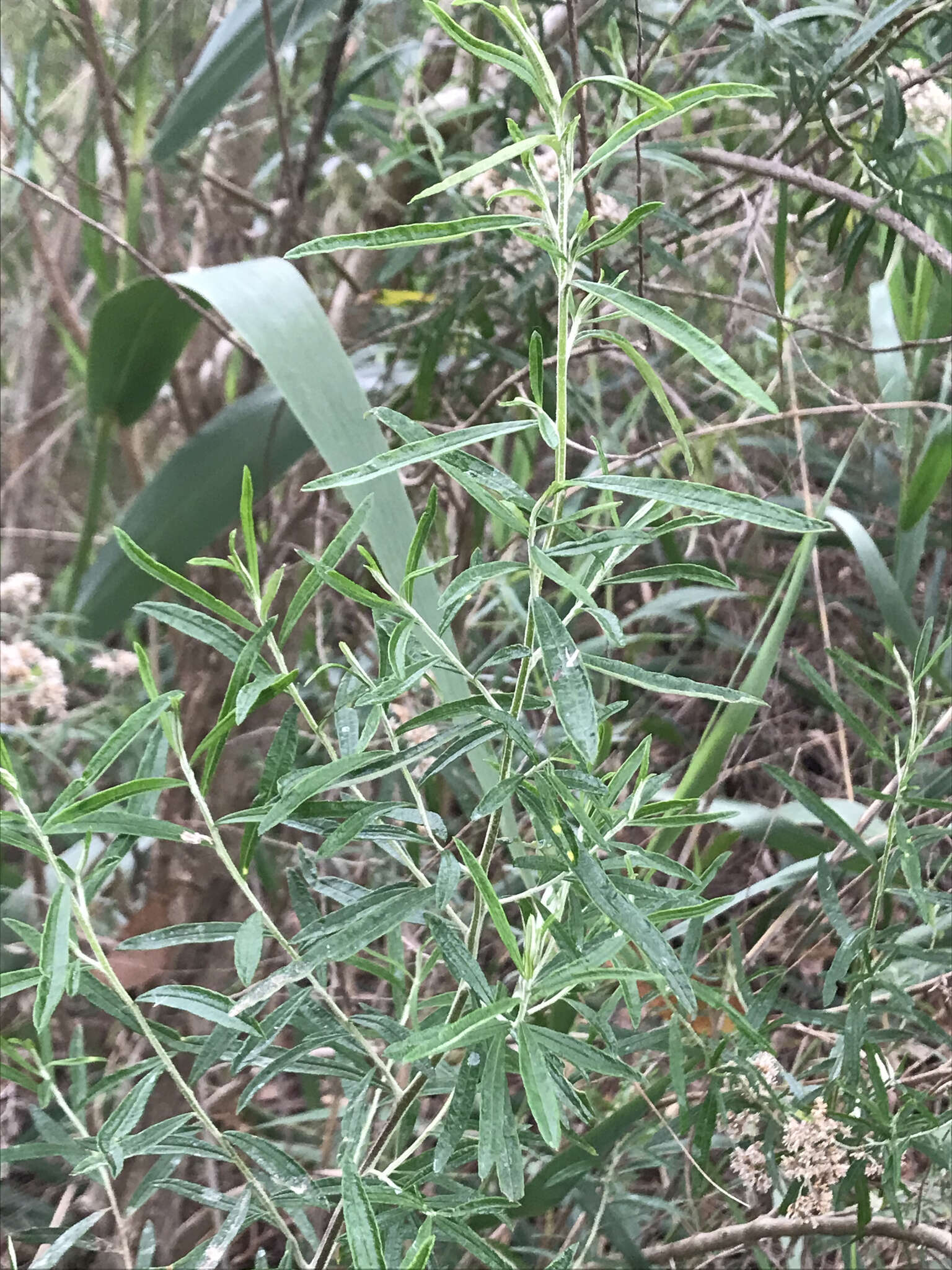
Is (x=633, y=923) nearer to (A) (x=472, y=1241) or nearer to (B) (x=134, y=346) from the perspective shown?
(A) (x=472, y=1241)

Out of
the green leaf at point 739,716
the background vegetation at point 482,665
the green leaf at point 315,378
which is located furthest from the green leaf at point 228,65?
the green leaf at point 739,716

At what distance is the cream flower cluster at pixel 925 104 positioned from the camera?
19.0 inches

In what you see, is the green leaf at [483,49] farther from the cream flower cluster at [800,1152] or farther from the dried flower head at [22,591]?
the dried flower head at [22,591]

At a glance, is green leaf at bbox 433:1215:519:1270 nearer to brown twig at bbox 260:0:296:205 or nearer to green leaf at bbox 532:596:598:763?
green leaf at bbox 532:596:598:763

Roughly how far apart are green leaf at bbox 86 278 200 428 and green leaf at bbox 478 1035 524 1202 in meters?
0.50

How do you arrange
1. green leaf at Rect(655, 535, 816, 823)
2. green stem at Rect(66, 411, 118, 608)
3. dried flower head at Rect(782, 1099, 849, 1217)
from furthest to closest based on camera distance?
1. green stem at Rect(66, 411, 118, 608)
2. green leaf at Rect(655, 535, 816, 823)
3. dried flower head at Rect(782, 1099, 849, 1217)

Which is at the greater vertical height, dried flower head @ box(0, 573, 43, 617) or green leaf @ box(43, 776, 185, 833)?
green leaf @ box(43, 776, 185, 833)

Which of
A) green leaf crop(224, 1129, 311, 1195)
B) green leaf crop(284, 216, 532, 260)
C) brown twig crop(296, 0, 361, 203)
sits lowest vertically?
green leaf crop(224, 1129, 311, 1195)

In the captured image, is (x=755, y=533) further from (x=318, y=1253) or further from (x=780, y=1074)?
(x=318, y=1253)

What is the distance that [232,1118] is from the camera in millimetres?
533

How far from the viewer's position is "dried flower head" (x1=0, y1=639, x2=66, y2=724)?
0.50 meters

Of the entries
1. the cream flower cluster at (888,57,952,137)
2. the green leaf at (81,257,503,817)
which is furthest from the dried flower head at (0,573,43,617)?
the cream flower cluster at (888,57,952,137)

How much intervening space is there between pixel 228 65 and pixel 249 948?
0.58m

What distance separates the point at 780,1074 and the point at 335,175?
0.84 meters
